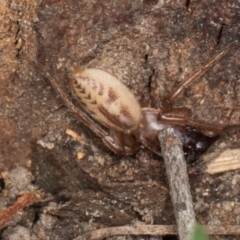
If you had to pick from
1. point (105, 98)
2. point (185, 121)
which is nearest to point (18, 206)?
point (105, 98)

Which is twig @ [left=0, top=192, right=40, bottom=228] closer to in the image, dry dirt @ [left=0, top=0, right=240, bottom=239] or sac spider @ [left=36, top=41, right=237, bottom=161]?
dry dirt @ [left=0, top=0, right=240, bottom=239]

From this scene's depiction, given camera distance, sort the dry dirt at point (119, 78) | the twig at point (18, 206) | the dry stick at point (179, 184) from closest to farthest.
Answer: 1. the dry stick at point (179, 184)
2. the dry dirt at point (119, 78)
3. the twig at point (18, 206)

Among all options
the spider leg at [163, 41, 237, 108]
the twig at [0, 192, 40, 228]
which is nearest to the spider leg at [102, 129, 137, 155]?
the spider leg at [163, 41, 237, 108]

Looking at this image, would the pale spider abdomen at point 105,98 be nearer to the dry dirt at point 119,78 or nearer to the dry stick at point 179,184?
the dry dirt at point 119,78

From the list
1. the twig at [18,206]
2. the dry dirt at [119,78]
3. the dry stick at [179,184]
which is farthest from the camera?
the twig at [18,206]

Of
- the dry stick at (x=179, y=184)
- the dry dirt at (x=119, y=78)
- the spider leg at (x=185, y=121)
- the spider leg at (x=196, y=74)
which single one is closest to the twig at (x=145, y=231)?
the dry dirt at (x=119, y=78)

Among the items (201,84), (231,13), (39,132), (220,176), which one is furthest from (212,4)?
(39,132)

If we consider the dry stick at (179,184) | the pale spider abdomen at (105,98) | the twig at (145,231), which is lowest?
the twig at (145,231)

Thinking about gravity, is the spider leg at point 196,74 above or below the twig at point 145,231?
above
